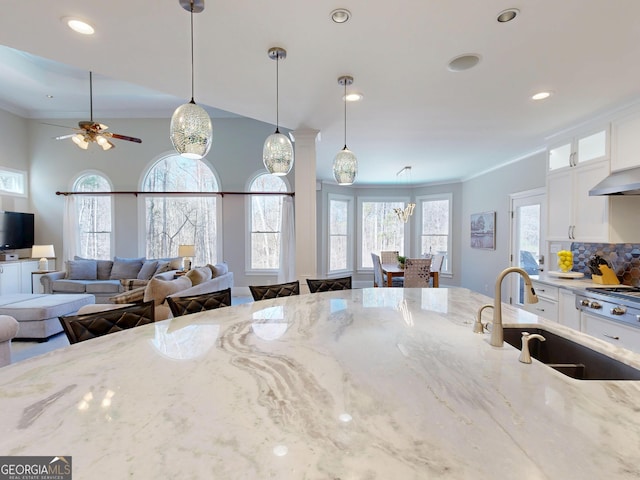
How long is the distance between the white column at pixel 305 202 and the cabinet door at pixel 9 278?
5.71m

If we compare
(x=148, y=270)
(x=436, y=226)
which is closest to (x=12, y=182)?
(x=148, y=270)

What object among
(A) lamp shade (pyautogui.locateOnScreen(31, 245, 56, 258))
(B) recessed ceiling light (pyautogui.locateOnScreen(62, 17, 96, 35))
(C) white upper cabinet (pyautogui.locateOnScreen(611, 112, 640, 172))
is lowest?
(A) lamp shade (pyautogui.locateOnScreen(31, 245, 56, 258))

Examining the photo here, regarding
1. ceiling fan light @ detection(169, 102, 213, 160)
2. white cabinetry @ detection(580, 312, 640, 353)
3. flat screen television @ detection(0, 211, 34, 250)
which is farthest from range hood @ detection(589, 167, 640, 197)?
flat screen television @ detection(0, 211, 34, 250)

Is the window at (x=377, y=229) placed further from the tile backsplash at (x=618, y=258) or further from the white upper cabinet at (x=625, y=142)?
the white upper cabinet at (x=625, y=142)

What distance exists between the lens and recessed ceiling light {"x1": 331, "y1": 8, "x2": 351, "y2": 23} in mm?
1601

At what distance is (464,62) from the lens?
2.10 meters

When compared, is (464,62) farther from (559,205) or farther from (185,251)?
(185,251)

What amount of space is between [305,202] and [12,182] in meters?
6.94

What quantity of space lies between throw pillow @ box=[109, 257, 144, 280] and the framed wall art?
269 inches

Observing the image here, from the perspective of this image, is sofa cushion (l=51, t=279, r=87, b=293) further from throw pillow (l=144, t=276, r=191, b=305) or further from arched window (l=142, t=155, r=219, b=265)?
throw pillow (l=144, t=276, r=191, b=305)

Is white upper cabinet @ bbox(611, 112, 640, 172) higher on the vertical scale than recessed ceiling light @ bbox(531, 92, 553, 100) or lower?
lower

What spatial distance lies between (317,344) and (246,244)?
5.53 meters

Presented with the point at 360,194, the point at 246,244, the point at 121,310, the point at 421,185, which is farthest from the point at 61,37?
the point at 421,185

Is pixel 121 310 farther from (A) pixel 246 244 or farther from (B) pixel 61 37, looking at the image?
(A) pixel 246 244
